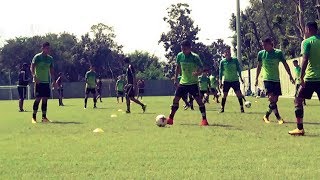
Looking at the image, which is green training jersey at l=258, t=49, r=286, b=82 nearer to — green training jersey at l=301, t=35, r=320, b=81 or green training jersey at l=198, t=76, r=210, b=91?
green training jersey at l=301, t=35, r=320, b=81

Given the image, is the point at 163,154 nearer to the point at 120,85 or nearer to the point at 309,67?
the point at 309,67

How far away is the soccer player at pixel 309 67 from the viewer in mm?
9961

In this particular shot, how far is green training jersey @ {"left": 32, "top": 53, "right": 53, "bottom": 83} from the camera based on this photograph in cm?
1545

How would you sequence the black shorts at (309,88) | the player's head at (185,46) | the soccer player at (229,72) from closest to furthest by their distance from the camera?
the black shorts at (309,88) < the player's head at (185,46) < the soccer player at (229,72)

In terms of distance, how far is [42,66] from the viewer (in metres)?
15.5

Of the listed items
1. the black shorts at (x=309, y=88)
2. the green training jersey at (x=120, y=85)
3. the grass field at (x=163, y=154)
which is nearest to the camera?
the grass field at (x=163, y=154)

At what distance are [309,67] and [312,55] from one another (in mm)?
300

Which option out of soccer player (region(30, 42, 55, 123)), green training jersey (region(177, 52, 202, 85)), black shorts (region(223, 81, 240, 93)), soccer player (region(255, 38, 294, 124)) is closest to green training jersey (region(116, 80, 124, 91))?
black shorts (region(223, 81, 240, 93))

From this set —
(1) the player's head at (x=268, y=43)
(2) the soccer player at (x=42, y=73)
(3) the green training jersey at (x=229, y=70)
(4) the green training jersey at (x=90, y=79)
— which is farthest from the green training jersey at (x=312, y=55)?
A: (4) the green training jersey at (x=90, y=79)

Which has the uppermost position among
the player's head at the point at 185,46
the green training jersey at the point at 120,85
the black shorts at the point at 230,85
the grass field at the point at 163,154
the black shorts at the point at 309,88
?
the player's head at the point at 185,46

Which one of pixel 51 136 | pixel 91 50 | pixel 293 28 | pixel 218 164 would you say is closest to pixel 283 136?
pixel 218 164

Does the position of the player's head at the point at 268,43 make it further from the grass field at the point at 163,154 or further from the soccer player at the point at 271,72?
the grass field at the point at 163,154

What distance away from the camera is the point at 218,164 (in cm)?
688

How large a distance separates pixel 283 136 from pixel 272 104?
384 centimetres
